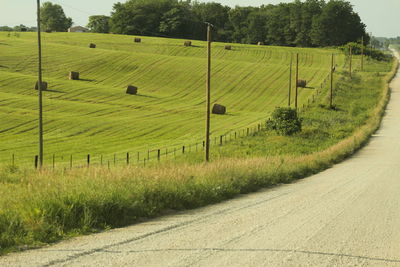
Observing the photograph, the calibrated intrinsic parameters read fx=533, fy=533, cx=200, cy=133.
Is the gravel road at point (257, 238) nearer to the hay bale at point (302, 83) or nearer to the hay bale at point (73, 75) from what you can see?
the hay bale at point (73, 75)

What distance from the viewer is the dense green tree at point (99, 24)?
575 feet

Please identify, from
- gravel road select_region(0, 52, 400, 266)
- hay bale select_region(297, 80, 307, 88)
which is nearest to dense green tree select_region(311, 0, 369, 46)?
hay bale select_region(297, 80, 307, 88)

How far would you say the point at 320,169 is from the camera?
24.4 m

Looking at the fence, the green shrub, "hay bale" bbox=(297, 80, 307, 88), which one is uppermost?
"hay bale" bbox=(297, 80, 307, 88)

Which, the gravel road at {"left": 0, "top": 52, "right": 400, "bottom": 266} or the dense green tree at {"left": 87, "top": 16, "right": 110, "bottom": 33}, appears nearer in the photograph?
the gravel road at {"left": 0, "top": 52, "right": 400, "bottom": 266}

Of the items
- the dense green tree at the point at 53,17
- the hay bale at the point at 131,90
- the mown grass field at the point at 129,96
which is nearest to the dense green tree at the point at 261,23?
the mown grass field at the point at 129,96

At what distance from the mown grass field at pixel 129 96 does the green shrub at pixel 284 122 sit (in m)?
3.71

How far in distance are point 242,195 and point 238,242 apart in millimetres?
5766

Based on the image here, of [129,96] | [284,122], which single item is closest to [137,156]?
[284,122]

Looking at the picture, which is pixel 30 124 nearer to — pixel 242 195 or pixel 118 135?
pixel 118 135

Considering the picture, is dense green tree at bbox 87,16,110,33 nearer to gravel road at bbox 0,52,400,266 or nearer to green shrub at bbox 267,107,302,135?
green shrub at bbox 267,107,302,135

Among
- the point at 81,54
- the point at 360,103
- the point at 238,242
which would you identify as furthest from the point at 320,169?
the point at 81,54

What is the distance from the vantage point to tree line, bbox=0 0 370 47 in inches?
5512

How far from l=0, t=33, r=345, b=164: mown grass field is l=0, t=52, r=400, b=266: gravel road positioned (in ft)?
77.4
